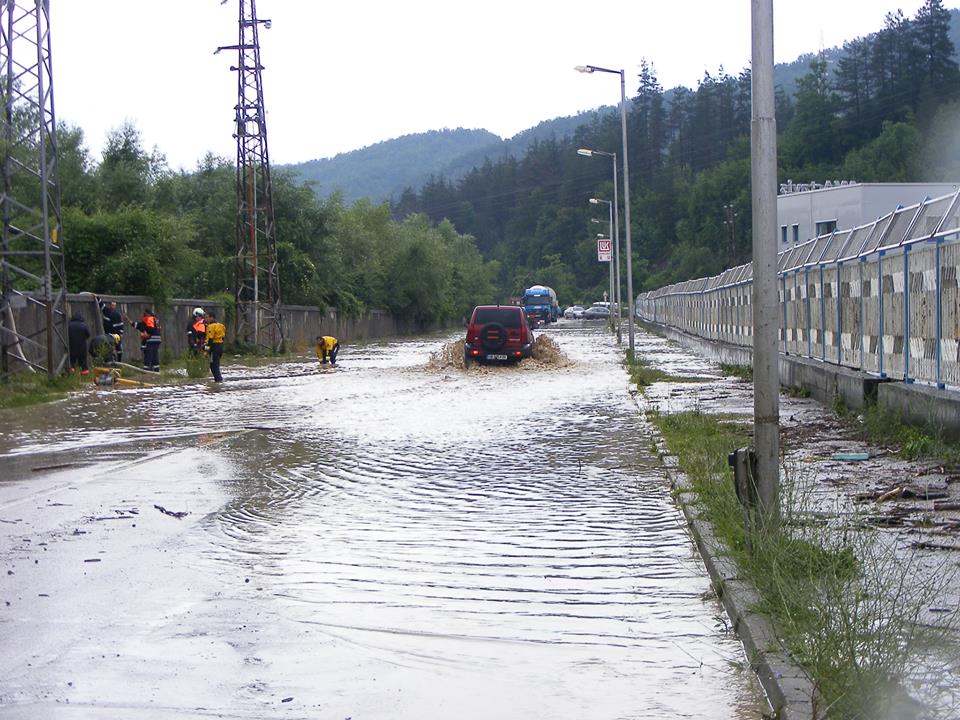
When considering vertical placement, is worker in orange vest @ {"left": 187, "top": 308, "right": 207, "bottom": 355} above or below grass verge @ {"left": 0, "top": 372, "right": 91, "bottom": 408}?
above

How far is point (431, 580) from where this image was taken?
7695 mm

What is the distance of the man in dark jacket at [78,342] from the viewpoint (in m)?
29.3

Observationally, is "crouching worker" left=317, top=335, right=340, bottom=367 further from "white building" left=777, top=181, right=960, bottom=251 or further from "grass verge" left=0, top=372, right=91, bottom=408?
"white building" left=777, top=181, right=960, bottom=251

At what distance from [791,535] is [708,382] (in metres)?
19.7

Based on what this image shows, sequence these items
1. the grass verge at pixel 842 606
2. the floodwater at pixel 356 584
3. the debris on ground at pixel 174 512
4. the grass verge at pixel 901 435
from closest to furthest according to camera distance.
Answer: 1. the grass verge at pixel 842 606
2. the floodwater at pixel 356 584
3. the debris on ground at pixel 174 512
4. the grass verge at pixel 901 435

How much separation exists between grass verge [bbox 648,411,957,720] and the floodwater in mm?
360

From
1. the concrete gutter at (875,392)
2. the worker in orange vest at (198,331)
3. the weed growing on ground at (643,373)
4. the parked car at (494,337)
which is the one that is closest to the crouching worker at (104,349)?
the worker in orange vest at (198,331)

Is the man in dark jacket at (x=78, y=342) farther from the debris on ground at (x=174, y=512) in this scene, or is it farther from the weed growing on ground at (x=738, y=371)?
the debris on ground at (x=174, y=512)

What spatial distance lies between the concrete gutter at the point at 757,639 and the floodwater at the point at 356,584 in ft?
0.35

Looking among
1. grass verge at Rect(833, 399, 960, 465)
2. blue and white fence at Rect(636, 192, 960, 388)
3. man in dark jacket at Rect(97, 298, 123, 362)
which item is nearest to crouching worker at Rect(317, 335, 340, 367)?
man in dark jacket at Rect(97, 298, 123, 362)

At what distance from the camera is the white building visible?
71625mm

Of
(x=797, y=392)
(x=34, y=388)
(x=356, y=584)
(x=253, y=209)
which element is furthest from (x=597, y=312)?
(x=356, y=584)

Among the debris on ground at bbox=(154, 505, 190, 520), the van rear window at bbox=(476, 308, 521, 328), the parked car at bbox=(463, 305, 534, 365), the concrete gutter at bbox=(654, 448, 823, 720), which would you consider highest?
the van rear window at bbox=(476, 308, 521, 328)

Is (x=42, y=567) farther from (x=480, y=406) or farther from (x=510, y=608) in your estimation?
(x=480, y=406)
